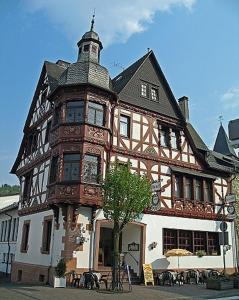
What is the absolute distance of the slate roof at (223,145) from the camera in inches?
1363

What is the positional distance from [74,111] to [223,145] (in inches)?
791

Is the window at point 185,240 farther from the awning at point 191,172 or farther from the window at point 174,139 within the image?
the window at point 174,139

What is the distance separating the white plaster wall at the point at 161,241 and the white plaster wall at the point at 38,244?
5.36m

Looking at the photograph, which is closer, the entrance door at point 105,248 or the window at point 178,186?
the entrance door at point 105,248

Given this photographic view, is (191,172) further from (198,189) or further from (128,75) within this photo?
(128,75)

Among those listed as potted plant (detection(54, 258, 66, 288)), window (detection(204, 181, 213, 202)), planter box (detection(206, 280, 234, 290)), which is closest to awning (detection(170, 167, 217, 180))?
window (detection(204, 181, 213, 202))

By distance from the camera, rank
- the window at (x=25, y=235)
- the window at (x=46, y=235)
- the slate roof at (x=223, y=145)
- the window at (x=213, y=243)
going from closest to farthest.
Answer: the window at (x=46, y=235), the window at (x=25, y=235), the window at (x=213, y=243), the slate roof at (x=223, y=145)

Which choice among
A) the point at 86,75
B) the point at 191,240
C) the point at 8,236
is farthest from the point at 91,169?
the point at 8,236

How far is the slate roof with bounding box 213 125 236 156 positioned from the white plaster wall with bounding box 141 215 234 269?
11434 millimetres

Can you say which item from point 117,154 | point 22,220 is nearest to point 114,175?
point 117,154

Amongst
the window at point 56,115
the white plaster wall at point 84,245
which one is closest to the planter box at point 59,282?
the white plaster wall at point 84,245

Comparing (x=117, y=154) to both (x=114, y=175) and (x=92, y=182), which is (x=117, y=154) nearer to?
(x=92, y=182)

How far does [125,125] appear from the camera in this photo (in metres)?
22.5

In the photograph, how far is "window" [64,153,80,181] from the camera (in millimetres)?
18828
